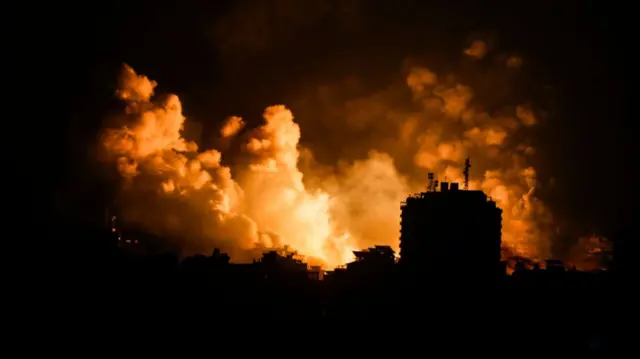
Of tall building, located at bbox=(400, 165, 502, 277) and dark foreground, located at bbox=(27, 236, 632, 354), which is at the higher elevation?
tall building, located at bbox=(400, 165, 502, 277)

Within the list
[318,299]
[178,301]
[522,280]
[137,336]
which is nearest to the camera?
[137,336]

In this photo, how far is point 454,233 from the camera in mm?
75500

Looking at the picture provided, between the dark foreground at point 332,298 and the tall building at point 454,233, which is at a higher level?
the tall building at point 454,233

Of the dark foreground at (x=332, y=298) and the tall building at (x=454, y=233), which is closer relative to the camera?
the dark foreground at (x=332, y=298)

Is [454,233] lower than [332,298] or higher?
higher

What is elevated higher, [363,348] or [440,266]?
[440,266]

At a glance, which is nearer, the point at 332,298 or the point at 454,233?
the point at 332,298

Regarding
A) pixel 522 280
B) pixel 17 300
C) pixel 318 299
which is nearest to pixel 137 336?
pixel 17 300

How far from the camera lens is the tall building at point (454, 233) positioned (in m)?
74.6

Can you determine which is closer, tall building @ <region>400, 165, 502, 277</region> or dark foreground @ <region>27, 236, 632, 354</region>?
dark foreground @ <region>27, 236, 632, 354</region>

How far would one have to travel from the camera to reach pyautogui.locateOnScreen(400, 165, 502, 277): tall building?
7462 centimetres

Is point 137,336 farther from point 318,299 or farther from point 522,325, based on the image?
point 522,325

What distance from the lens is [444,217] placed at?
7625 cm

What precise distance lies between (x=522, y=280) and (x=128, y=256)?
37.6 m
